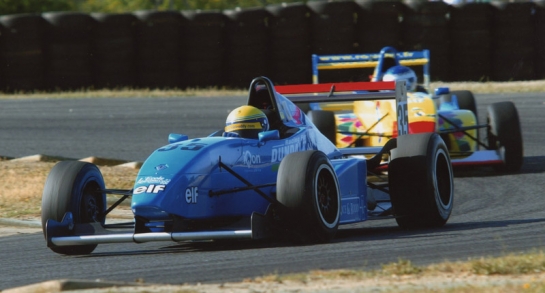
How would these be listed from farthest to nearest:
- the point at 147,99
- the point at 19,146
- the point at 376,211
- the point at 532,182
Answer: the point at 147,99 < the point at 19,146 < the point at 532,182 < the point at 376,211

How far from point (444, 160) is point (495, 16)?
14638mm

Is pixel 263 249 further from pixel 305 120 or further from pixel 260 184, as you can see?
pixel 305 120

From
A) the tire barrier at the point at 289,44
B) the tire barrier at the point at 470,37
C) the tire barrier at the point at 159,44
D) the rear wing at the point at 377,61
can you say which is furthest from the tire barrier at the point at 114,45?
the rear wing at the point at 377,61

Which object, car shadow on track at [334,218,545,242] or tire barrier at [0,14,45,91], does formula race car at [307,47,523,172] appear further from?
tire barrier at [0,14,45,91]

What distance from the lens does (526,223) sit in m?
8.89

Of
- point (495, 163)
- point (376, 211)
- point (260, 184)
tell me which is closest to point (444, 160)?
point (376, 211)

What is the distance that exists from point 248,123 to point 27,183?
5.15m

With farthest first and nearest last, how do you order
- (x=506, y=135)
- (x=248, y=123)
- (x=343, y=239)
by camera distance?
(x=506, y=135) < (x=248, y=123) < (x=343, y=239)

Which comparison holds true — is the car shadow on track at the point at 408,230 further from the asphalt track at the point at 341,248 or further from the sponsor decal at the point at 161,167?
the sponsor decal at the point at 161,167

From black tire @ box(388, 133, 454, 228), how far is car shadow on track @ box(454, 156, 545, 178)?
4.75 meters

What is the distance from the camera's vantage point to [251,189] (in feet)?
26.9

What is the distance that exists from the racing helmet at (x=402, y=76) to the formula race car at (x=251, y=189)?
17.8ft

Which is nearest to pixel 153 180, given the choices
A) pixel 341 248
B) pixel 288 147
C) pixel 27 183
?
pixel 341 248

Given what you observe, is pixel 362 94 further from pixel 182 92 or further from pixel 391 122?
pixel 182 92
